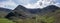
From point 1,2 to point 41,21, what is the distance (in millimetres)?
660

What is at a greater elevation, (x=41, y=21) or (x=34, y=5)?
(x=34, y=5)

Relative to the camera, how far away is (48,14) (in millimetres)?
1851

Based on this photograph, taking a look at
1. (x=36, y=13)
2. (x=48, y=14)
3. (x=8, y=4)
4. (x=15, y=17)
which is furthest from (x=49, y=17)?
(x=8, y=4)

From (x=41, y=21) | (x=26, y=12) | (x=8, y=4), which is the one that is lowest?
(x=41, y=21)

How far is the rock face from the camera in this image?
184 centimetres

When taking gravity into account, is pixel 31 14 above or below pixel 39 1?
below

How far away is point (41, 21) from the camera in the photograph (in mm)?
1824

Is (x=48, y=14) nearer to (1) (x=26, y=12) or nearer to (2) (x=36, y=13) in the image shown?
(2) (x=36, y=13)

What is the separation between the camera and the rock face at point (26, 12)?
184 cm

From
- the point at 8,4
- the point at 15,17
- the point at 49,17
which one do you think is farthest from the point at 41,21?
the point at 8,4

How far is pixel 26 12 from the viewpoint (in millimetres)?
1859

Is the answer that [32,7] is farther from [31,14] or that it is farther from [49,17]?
[49,17]

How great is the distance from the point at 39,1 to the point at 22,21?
393mm

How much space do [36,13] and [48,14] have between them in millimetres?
178
